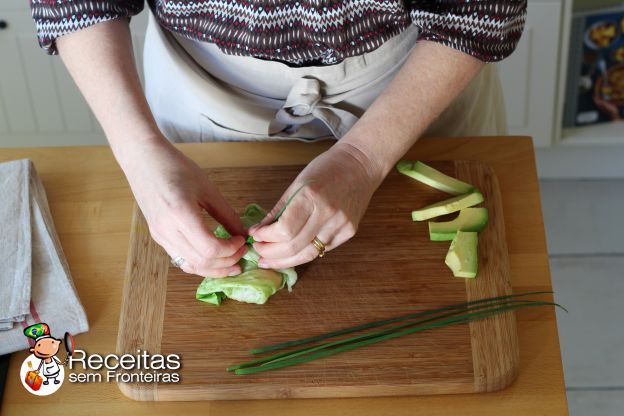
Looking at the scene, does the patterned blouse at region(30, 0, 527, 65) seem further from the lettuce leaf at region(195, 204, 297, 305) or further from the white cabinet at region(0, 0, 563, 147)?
the white cabinet at region(0, 0, 563, 147)

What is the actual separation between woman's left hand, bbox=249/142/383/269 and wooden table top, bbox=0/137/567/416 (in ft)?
0.61

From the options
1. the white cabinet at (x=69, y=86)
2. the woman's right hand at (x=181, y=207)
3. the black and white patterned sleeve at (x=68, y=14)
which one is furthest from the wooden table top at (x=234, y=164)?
the white cabinet at (x=69, y=86)

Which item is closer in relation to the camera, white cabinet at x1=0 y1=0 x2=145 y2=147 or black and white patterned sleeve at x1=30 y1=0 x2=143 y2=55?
black and white patterned sleeve at x1=30 y1=0 x2=143 y2=55

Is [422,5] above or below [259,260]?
above

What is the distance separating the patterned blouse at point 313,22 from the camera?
1.16 metres

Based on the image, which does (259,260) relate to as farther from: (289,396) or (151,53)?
(151,53)

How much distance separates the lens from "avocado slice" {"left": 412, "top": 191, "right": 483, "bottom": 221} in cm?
124

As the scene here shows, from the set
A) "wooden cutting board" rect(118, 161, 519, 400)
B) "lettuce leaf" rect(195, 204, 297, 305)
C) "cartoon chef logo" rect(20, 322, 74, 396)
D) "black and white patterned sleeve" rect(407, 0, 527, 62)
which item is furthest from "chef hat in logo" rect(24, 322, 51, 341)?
"black and white patterned sleeve" rect(407, 0, 527, 62)

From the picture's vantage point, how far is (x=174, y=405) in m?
1.09

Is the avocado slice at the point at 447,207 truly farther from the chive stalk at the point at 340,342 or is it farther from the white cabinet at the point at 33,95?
the white cabinet at the point at 33,95

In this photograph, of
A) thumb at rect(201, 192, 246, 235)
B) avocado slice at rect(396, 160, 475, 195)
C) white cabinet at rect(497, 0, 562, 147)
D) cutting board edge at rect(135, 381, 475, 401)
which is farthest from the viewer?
white cabinet at rect(497, 0, 562, 147)

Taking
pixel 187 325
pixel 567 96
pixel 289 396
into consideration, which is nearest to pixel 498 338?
pixel 289 396

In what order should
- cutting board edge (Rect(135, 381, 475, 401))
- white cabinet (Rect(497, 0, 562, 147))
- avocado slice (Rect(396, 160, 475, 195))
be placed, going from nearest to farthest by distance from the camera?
cutting board edge (Rect(135, 381, 475, 401)), avocado slice (Rect(396, 160, 475, 195)), white cabinet (Rect(497, 0, 562, 147))

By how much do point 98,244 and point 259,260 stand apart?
29 cm
